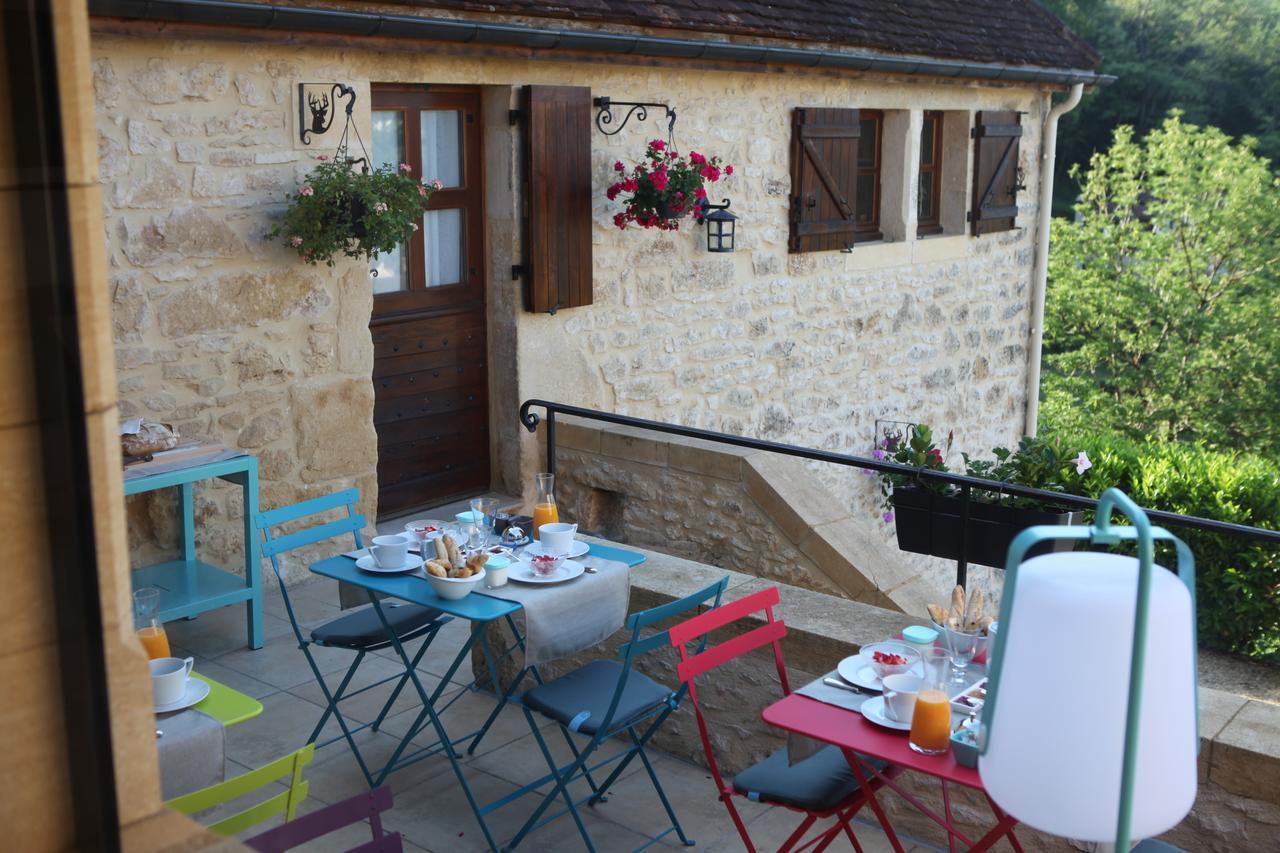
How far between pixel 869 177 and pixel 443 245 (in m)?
4.17

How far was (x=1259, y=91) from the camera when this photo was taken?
80.3 feet

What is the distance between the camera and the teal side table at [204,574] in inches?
208

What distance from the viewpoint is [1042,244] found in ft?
38.7

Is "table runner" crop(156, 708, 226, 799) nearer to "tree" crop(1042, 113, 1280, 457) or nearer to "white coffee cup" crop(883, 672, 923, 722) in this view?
"white coffee cup" crop(883, 672, 923, 722)

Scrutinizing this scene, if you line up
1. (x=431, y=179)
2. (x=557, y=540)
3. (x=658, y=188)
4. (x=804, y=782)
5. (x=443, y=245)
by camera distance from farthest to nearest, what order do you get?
(x=658, y=188) < (x=443, y=245) < (x=431, y=179) < (x=557, y=540) < (x=804, y=782)

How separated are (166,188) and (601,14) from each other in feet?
8.47

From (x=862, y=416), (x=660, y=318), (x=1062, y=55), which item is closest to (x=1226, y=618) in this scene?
(x=862, y=416)

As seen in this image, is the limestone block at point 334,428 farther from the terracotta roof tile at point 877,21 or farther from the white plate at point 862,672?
the white plate at point 862,672

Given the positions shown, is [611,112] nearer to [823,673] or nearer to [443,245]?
[443,245]

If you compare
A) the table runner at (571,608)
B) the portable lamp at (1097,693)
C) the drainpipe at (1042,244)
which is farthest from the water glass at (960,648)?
the drainpipe at (1042,244)

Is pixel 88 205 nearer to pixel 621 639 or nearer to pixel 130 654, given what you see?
pixel 130 654

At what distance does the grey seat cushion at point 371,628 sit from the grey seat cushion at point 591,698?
0.57 meters

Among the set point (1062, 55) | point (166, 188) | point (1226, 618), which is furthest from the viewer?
point (1062, 55)

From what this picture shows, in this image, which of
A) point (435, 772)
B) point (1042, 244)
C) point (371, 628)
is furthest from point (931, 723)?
point (1042, 244)
